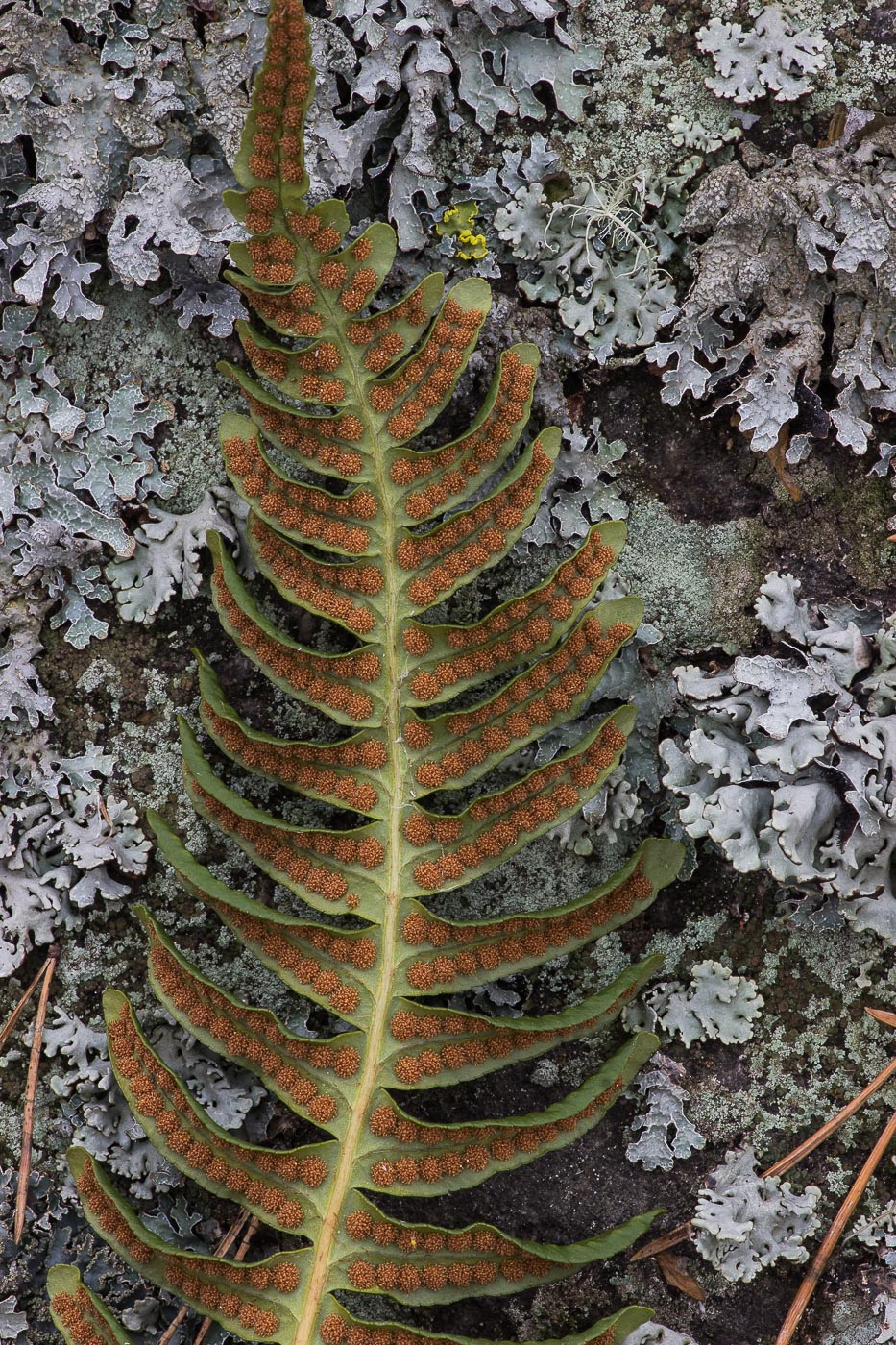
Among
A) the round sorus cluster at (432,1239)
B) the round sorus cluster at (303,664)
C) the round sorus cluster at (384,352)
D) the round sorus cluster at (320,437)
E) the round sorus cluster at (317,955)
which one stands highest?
the round sorus cluster at (384,352)

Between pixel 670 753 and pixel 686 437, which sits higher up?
pixel 686 437

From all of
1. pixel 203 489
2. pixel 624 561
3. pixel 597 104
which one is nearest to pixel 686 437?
pixel 624 561

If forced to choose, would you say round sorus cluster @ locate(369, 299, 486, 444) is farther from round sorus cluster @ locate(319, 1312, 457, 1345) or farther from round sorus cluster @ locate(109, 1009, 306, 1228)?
round sorus cluster @ locate(319, 1312, 457, 1345)

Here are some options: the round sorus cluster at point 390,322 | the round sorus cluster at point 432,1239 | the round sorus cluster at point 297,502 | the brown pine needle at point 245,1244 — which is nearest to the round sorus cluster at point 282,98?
the round sorus cluster at point 390,322

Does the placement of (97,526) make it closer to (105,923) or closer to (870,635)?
(105,923)

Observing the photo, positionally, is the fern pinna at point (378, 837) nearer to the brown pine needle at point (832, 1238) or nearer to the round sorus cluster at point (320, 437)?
the round sorus cluster at point (320, 437)
